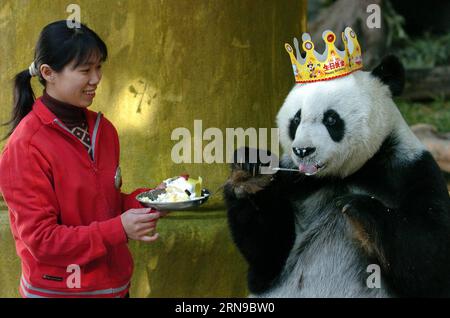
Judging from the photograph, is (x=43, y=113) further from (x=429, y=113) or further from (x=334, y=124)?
(x=429, y=113)

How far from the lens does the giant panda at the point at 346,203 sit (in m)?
3.14

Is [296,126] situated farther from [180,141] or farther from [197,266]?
[197,266]

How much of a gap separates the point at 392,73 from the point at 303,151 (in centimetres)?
67

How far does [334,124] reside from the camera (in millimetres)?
3312

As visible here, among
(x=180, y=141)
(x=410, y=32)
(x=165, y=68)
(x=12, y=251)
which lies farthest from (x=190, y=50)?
(x=410, y=32)

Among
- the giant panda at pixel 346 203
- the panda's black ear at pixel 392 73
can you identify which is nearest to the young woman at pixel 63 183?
the giant panda at pixel 346 203

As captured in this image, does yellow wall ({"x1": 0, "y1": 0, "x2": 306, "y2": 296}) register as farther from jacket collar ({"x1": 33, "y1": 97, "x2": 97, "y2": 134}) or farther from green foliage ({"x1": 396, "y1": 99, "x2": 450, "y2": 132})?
green foliage ({"x1": 396, "y1": 99, "x2": 450, "y2": 132})

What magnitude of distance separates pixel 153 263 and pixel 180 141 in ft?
2.55

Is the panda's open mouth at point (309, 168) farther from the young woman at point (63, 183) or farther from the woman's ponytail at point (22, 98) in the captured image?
the woman's ponytail at point (22, 98)

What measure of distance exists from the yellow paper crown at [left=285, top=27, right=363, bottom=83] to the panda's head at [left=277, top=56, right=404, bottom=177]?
0.13 feet

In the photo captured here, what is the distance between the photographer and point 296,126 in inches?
135

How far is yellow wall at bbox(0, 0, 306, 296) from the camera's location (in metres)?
4.21

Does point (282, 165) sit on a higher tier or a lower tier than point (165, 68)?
lower

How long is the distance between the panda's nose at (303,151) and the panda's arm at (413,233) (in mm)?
292
